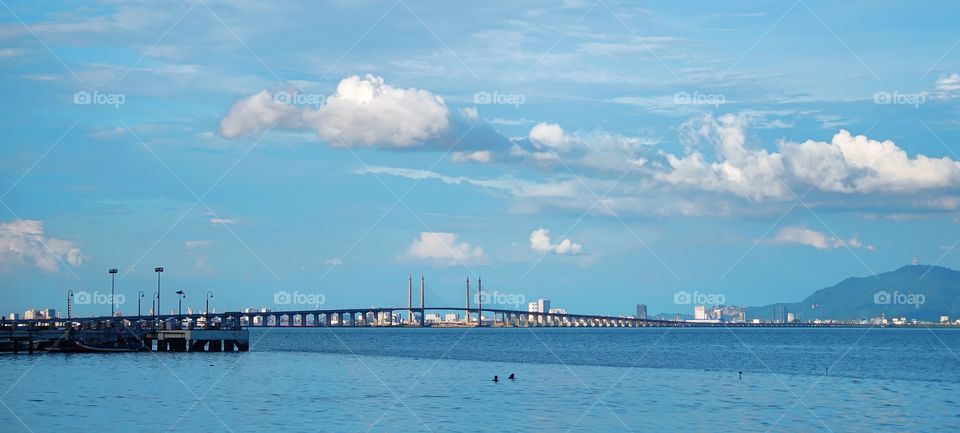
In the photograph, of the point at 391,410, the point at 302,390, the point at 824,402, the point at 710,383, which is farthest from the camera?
the point at 710,383

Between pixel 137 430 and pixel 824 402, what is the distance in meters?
34.3

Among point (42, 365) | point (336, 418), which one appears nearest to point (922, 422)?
point (336, 418)

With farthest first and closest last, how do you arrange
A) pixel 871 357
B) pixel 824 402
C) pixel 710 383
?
pixel 871 357 → pixel 710 383 → pixel 824 402

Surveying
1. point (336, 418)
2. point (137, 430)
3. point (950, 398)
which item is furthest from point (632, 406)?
point (137, 430)

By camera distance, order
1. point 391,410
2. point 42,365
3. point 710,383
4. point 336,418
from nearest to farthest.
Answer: point 336,418
point 391,410
point 710,383
point 42,365

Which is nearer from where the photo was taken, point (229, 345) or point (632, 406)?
point (632, 406)

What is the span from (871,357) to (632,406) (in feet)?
242

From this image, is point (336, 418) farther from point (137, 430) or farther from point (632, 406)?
point (632, 406)

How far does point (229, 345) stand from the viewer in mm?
128000

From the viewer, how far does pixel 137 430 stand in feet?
154

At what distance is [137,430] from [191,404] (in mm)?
11675

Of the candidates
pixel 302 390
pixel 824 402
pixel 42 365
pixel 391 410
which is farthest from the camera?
pixel 42 365

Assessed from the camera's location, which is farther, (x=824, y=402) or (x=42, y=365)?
(x=42, y=365)

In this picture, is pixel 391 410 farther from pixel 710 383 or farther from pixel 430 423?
pixel 710 383
